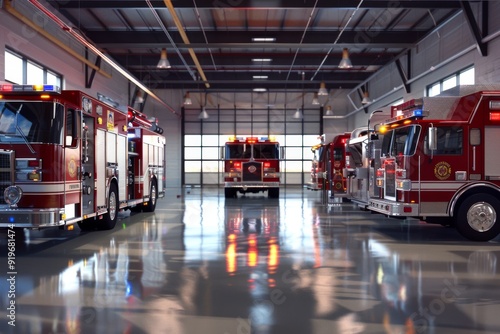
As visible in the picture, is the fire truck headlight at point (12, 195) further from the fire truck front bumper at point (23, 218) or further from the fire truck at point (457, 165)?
the fire truck at point (457, 165)

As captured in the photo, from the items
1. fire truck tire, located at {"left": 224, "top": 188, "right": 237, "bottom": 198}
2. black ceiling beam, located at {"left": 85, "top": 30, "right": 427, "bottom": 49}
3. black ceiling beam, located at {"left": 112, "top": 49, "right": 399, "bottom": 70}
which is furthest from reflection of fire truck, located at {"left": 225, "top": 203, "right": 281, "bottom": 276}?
black ceiling beam, located at {"left": 112, "top": 49, "right": 399, "bottom": 70}

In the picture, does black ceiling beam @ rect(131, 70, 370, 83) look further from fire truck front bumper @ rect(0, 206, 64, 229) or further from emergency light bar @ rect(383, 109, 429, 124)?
fire truck front bumper @ rect(0, 206, 64, 229)

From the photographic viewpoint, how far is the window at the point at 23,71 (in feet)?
53.9

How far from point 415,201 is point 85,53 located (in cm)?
1833

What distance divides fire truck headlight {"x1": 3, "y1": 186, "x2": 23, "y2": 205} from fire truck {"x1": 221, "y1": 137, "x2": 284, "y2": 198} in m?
15.5

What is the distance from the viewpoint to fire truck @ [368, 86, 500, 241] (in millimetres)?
10000

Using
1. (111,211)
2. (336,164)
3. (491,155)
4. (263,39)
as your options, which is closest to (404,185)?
(491,155)

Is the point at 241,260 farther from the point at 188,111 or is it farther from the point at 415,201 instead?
the point at 188,111

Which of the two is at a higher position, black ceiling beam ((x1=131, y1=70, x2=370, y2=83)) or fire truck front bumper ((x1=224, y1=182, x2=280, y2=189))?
black ceiling beam ((x1=131, y1=70, x2=370, y2=83))

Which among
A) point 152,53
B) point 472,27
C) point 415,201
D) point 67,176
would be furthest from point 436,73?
point 67,176

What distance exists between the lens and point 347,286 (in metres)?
6.30

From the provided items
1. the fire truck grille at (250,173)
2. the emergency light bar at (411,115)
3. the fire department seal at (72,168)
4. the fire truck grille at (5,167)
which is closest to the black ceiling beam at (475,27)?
the emergency light bar at (411,115)

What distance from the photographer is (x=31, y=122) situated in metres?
8.56

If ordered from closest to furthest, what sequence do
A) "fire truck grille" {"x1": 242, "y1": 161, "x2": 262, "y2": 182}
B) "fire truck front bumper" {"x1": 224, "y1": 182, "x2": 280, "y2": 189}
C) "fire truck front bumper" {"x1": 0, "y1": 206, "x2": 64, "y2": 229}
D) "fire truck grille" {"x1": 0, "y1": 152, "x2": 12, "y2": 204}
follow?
1. "fire truck front bumper" {"x1": 0, "y1": 206, "x2": 64, "y2": 229}
2. "fire truck grille" {"x1": 0, "y1": 152, "x2": 12, "y2": 204}
3. "fire truck front bumper" {"x1": 224, "y1": 182, "x2": 280, "y2": 189}
4. "fire truck grille" {"x1": 242, "y1": 161, "x2": 262, "y2": 182}
